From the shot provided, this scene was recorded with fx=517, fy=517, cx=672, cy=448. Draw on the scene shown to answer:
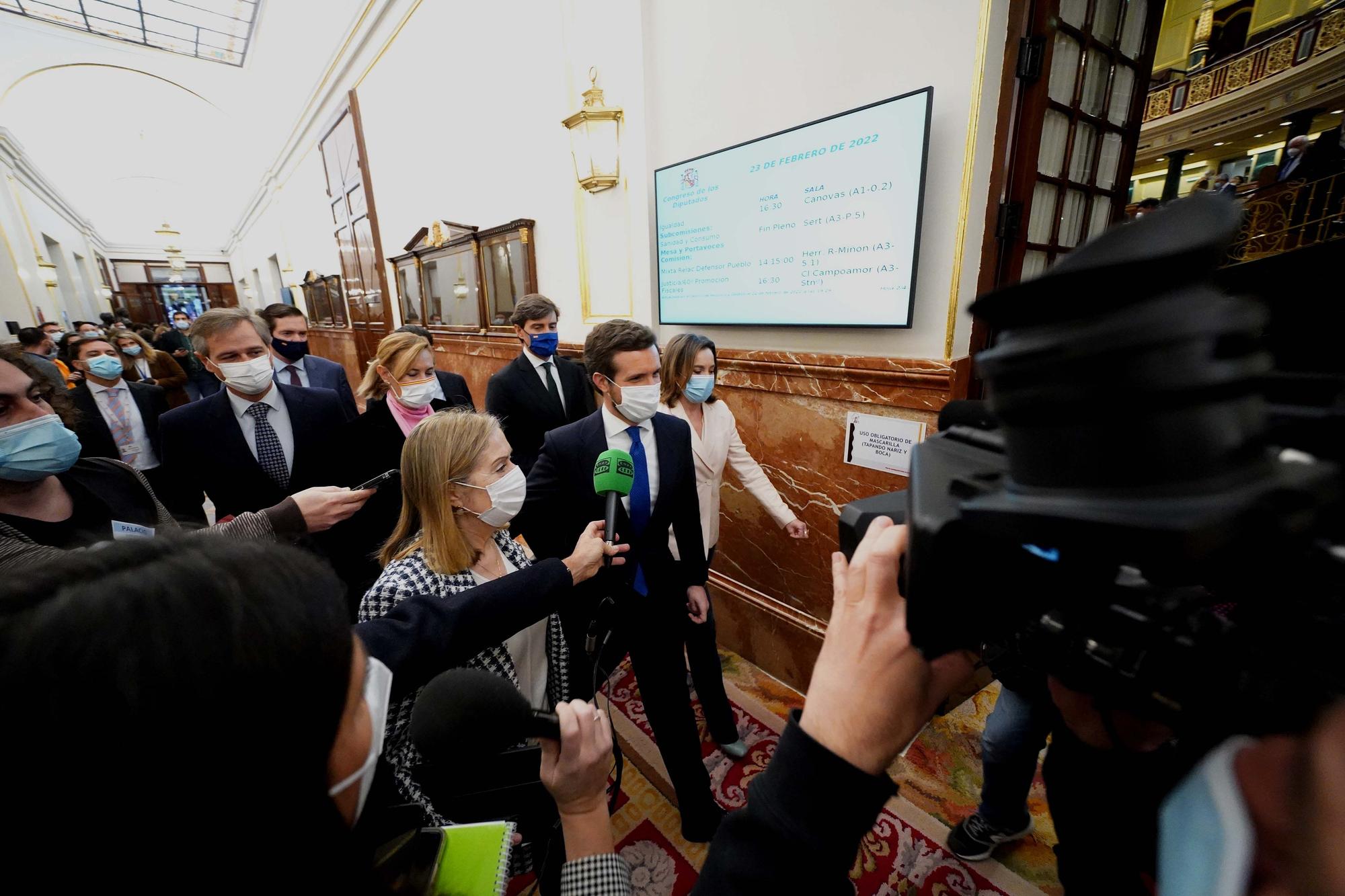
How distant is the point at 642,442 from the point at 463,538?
0.74m

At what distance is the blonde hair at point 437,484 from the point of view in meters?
1.38

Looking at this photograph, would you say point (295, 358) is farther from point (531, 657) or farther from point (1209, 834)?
point (1209, 834)

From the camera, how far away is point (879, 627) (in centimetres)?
58

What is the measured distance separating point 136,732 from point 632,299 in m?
3.09

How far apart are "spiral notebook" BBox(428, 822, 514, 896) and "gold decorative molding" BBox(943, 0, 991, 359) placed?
2082 mm

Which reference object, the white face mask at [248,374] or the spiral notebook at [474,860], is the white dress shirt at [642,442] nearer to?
the spiral notebook at [474,860]

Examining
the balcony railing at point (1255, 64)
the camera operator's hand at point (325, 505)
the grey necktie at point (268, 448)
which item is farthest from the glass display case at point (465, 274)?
the balcony railing at point (1255, 64)

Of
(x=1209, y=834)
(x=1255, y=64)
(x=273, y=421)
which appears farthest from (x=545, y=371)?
(x=1255, y=64)

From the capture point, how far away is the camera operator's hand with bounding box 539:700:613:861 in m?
0.79

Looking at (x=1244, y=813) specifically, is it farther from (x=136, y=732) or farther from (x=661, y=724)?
(x=661, y=724)

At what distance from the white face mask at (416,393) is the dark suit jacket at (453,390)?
1.92 ft

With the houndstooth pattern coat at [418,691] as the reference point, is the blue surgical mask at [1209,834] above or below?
above

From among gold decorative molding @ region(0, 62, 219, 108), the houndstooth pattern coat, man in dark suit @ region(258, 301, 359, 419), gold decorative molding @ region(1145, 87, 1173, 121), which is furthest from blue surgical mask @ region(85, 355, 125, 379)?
gold decorative molding @ region(1145, 87, 1173, 121)

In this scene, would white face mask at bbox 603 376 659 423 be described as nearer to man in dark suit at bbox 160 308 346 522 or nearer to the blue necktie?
the blue necktie
